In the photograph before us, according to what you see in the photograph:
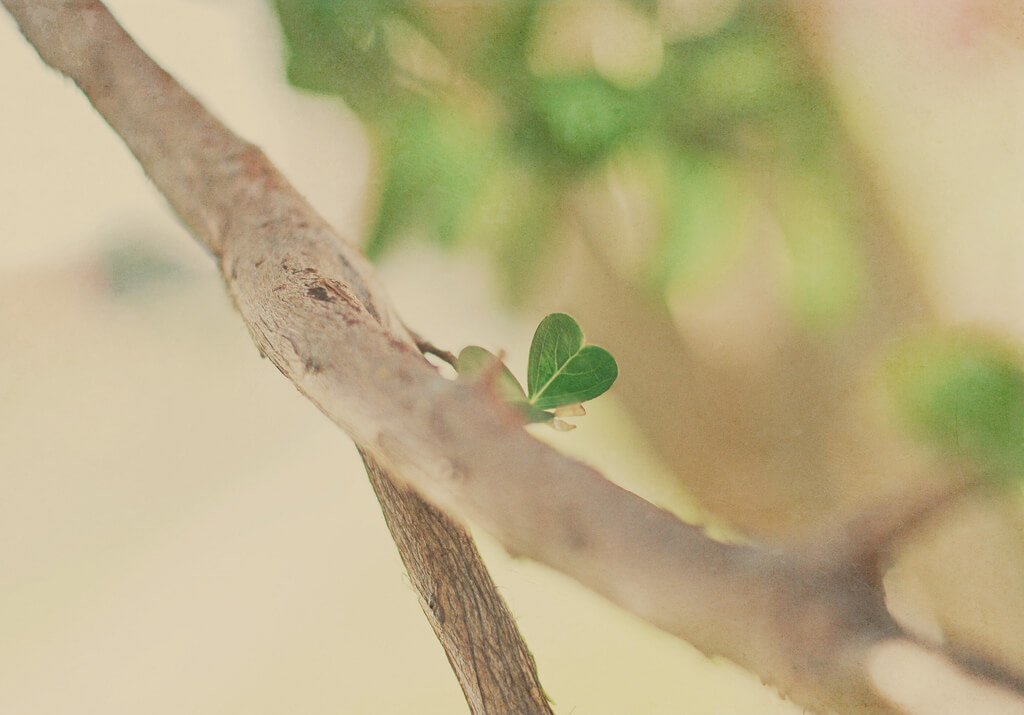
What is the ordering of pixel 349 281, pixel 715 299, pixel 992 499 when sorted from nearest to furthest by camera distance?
pixel 349 281 → pixel 992 499 → pixel 715 299

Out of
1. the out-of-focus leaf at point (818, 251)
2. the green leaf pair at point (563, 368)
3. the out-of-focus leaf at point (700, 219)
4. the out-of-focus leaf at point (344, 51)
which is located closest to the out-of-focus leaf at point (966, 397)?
the out-of-focus leaf at point (818, 251)

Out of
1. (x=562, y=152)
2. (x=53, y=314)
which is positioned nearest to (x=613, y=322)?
(x=562, y=152)

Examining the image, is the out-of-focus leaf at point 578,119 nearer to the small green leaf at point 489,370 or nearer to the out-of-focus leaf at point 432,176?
the out-of-focus leaf at point 432,176

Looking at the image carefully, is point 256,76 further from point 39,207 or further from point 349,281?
point 349,281

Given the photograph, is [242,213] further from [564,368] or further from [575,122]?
[575,122]

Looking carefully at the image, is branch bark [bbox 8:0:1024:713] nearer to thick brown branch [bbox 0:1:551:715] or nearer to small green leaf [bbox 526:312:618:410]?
thick brown branch [bbox 0:1:551:715]

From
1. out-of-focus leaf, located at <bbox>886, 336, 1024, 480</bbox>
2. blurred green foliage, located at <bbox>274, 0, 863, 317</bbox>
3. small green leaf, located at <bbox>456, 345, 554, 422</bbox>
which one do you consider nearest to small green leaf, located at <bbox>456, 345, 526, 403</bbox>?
small green leaf, located at <bbox>456, 345, 554, 422</bbox>

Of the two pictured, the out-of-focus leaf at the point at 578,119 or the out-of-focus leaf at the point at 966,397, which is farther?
the out-of-focus leaf at the point at 578,119
